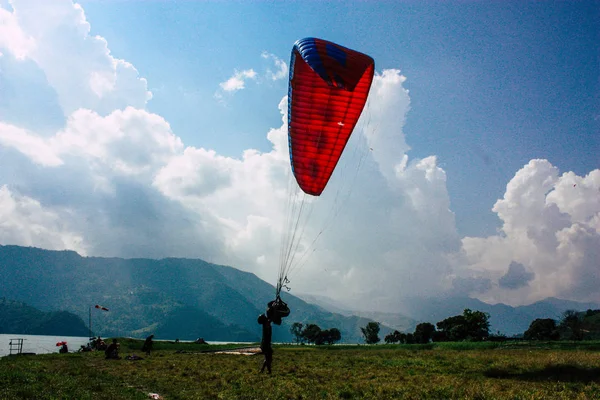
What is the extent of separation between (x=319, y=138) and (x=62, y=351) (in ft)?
111

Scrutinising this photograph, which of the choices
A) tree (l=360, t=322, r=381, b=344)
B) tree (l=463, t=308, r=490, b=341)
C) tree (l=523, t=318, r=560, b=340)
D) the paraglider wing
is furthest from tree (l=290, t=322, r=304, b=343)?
the paraglider wing

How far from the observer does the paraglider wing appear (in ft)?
54.9

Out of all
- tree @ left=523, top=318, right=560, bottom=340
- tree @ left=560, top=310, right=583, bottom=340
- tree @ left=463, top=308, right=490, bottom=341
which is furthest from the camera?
tree @ left=523, top=318, right=560, bottom=340

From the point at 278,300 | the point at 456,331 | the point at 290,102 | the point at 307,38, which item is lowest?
the point at 456,331

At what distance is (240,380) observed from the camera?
47.2 ft

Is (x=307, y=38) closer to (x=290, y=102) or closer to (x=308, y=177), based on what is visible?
(x=290, y=102)

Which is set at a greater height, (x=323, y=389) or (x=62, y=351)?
(x=323, y=389)

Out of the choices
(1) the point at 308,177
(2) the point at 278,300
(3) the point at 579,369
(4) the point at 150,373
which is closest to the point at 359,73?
(1) the point at 308,177

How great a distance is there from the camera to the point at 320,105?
18547mm

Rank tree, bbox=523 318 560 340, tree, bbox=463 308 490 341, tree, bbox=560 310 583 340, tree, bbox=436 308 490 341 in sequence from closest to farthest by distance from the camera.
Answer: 1. tree, bbox=463 308 490 341
2. tree, bbox=436 308 490 341
3. tree, bbox=560 310 583 340
4. tree, bbox=523 318 560 340

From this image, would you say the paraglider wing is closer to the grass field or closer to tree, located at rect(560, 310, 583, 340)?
the grass field

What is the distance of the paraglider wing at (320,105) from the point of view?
16.7 m

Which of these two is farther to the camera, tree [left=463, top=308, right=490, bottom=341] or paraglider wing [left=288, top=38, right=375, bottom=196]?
tree [left=463, top=308, right=490, bottom=341]

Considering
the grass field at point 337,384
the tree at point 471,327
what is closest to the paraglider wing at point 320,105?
the grass field at point 337,384
